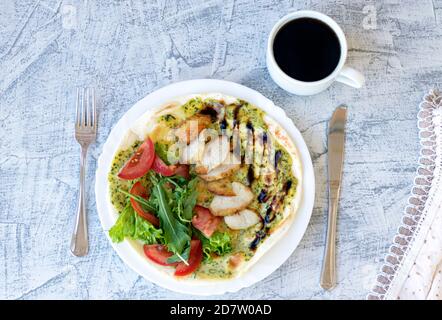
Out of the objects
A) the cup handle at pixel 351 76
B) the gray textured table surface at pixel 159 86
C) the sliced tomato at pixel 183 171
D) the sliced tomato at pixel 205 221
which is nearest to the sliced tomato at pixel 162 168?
the sliced tomato at pixel 183 171

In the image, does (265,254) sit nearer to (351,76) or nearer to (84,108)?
(351,76)

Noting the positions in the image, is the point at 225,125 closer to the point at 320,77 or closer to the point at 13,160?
the point at 320,77

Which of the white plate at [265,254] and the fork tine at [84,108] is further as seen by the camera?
the fork tine at [84,108]

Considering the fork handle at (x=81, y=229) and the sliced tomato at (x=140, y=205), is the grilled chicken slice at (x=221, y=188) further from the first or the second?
the fork handle at (x=81, y=229)

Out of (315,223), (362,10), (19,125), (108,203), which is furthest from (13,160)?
(362,10)

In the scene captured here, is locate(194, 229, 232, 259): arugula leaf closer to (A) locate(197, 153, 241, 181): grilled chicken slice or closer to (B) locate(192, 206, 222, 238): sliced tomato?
(B) locate(192, 206, 222, 238): sliced tomato

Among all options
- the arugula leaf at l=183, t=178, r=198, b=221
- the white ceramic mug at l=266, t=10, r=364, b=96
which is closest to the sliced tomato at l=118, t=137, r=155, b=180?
the arugula leaf at l=183, t=178, r=198, b=221
